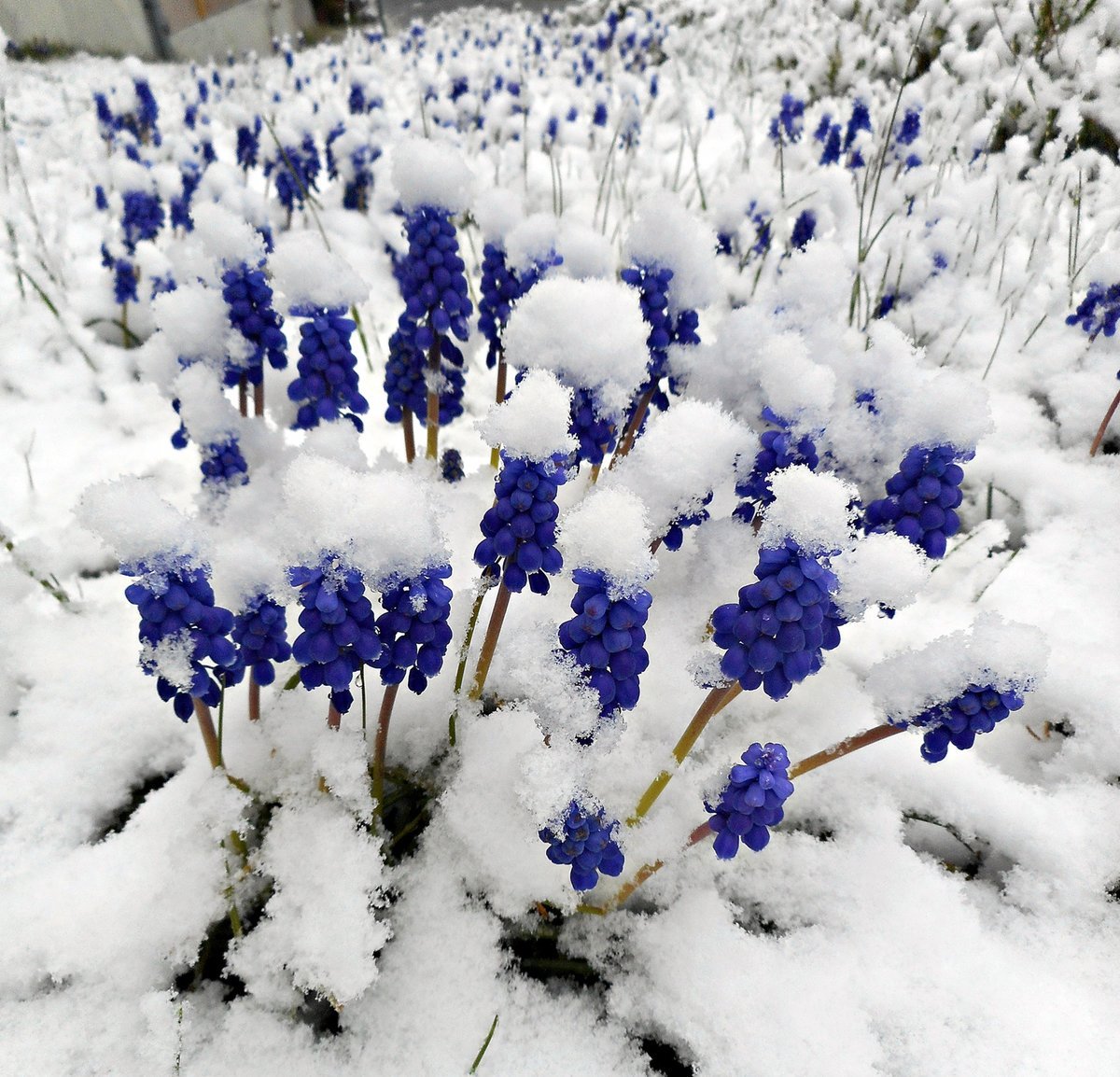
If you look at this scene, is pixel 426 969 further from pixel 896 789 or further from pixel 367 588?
pixel 896 789

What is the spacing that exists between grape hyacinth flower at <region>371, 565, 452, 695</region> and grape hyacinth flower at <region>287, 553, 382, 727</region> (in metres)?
0.03

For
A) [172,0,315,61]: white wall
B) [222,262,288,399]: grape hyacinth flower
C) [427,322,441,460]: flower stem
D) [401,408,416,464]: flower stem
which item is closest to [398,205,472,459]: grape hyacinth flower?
[427,322,441,460]: flower stem

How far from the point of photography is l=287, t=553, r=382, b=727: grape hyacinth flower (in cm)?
112

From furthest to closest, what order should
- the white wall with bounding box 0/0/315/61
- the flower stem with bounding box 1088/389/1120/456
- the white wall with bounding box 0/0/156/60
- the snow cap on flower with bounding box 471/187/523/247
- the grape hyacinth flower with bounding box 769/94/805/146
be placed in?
the white wall with bounding box 0/0/315/61 < the white wall with bounding box 0/0/156/60 < the grape hyacinth flower with bounding box 769/94/805/146 < the flower stem with bounding box 1088/389/1120/456 < the snow cap on flower with bounding box 471/187/523/247

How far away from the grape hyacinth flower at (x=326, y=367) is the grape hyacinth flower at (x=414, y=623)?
81 centimetres

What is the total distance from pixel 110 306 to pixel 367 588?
3455mm

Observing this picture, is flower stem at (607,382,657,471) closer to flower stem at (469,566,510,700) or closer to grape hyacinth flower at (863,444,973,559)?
flower stem at (469,566,510,700)

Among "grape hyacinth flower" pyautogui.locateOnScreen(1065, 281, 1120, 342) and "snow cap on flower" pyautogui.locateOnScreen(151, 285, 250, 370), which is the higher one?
"snow cap on flower" pyautogui.locateOnScreen(151, 285, 250, 370)

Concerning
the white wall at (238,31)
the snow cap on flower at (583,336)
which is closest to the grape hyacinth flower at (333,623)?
the snow cap on flower at (583,336)

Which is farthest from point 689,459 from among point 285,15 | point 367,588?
point 285,15

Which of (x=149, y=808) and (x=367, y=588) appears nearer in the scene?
(x=367, y=588)

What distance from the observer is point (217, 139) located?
7066 millimetres

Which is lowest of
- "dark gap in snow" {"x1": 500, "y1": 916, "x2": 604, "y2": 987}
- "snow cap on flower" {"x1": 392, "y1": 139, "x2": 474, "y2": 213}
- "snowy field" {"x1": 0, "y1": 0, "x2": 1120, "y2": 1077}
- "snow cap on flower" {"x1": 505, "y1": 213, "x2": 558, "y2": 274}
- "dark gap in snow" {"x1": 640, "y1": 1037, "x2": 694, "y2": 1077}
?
"dark gap in snow" {"x1": 640, "y1": 1037, "x2": 694, "y2": 1077}

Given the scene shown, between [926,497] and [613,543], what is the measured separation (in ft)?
2.47
